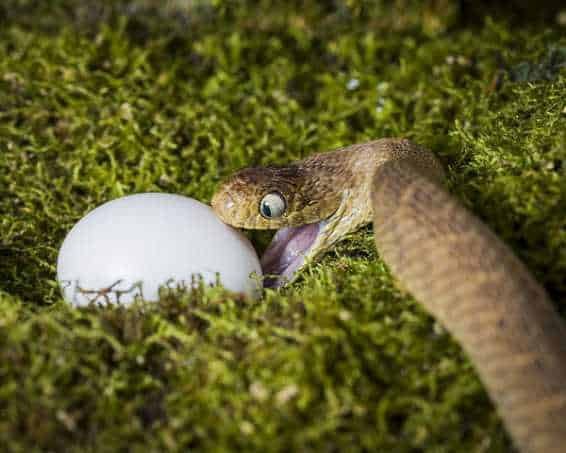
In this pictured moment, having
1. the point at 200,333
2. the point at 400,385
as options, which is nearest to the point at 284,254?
the point at 200,333

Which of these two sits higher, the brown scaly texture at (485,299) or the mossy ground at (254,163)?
the brown scaly texture at (485,299)

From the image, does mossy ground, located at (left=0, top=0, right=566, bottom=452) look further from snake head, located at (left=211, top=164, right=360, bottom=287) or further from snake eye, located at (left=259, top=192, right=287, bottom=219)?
snake eye, located at (left=259, top=192, right=287, bottom=219)

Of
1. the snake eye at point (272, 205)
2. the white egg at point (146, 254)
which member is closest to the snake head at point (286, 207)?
the snake eye at point (272, 205)

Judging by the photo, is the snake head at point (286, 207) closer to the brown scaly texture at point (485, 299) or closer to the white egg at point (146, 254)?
the white egg at point (146, 254)

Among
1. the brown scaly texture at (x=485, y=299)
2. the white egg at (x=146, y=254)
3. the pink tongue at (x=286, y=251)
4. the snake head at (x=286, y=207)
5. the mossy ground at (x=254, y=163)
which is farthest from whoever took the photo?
the pink tongue at (x=286, y=251)

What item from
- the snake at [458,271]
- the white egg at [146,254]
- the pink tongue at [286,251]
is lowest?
the pink tongue at [286,251]

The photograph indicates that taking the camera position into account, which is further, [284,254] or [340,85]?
[340,85]

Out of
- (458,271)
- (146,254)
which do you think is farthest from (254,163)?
(458,271)

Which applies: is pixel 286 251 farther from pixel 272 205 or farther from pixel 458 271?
pixel 458 271

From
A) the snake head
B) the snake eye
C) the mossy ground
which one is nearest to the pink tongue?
the snake head

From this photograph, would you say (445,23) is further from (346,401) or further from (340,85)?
(346,401)
